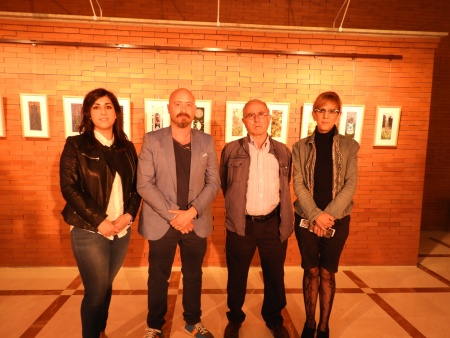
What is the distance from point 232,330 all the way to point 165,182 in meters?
1.46

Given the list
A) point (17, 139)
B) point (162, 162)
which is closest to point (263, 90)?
point (162, 162)

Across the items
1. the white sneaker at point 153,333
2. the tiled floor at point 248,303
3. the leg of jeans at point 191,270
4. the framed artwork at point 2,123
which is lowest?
the tiled floor at point 248,303

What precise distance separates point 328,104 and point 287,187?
0.76m

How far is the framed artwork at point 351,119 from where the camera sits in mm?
3947

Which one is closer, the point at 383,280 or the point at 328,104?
the point at 328,104

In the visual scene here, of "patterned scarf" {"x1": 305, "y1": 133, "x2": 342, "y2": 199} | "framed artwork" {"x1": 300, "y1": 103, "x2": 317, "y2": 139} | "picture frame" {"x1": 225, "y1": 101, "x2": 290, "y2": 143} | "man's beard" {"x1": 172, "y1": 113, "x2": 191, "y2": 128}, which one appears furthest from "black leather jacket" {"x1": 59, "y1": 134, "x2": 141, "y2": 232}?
"framed artwork" {"x1": 300, "y1": 103, "x2": 317, "y2": 139}

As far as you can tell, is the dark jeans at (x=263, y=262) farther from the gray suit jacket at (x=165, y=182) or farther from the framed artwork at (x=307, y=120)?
the framed artwork at (x=307, y=120)

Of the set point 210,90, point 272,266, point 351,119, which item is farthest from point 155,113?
point 351,119

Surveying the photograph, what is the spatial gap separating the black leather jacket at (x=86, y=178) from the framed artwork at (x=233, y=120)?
2010mm

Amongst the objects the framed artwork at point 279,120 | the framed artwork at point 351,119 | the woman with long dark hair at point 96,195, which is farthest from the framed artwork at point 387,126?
the woman with long dark hair at point 96,195

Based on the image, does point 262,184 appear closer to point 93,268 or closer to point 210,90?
point 93,268

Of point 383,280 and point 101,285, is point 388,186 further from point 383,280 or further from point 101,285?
point 101,285

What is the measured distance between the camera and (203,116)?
12.7 ft

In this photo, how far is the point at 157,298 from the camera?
2.44m
